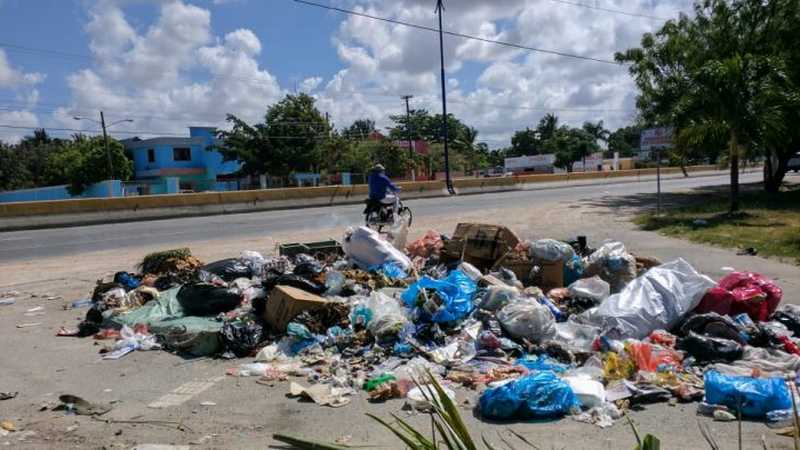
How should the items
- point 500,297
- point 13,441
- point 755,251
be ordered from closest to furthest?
point 13,441 < point 500,297 < point 755,251

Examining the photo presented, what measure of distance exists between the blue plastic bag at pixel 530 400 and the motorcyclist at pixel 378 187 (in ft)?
29.4

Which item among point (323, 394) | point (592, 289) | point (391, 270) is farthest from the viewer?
point (391, 270)

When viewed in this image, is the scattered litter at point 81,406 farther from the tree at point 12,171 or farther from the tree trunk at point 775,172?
the tree at point 12,171

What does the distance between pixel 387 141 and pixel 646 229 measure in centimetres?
3956

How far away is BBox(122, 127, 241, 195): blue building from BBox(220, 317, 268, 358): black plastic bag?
47.3 m

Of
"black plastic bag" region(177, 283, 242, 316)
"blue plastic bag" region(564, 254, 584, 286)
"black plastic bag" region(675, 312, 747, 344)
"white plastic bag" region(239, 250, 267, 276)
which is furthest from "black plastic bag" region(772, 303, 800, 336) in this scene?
"white plastic bag" region(239, 250, 267, 276)

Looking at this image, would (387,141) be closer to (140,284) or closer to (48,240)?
(48,240)

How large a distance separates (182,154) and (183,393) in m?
52.1

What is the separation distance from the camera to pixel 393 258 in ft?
28.4

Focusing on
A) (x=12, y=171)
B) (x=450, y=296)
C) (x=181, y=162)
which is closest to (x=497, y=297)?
(x=450, y=296)

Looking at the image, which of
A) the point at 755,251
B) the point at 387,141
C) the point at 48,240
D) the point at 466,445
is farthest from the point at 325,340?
the point at 387,141

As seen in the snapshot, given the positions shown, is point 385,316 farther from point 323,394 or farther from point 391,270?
point 391,270

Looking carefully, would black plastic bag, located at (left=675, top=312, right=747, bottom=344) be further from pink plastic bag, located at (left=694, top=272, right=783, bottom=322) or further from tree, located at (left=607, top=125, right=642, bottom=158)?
tree, located at (left=607, top=125, right=642, bottom=158)

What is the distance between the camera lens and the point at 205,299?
690 cm
